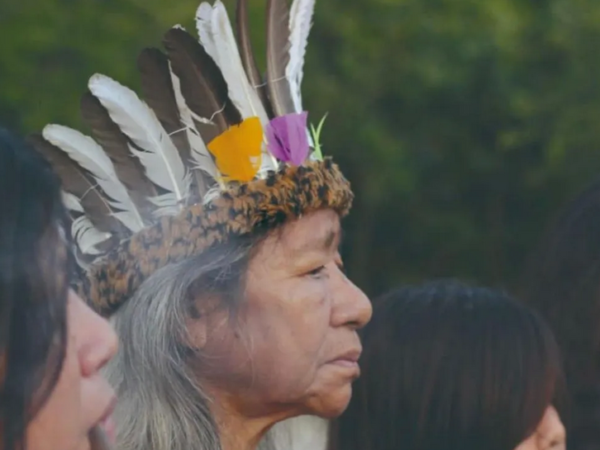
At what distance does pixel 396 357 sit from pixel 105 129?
2.54 ft

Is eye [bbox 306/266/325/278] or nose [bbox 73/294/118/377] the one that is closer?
nose [bbox 73/294/118/377]

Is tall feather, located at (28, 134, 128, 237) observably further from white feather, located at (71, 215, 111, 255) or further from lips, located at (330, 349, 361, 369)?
lips, located at (330, 349, 361, 369)

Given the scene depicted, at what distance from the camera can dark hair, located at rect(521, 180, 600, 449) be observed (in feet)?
10.8

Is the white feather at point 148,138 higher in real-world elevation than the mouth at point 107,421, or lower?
higher

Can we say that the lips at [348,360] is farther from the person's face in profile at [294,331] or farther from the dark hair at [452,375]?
the dark hair at [452,375]

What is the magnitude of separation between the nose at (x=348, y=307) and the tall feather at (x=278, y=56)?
0.38m

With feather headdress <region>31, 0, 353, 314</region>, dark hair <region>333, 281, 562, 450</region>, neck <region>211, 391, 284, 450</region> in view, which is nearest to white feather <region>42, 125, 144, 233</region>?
feather headdress <region>31, 0, 353, 314</region>

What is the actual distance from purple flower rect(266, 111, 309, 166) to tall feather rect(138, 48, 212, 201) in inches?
7.0

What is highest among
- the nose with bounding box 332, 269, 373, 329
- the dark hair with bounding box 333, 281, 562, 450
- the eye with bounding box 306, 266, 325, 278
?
the eye with bounding box 306, 266, 325, 278

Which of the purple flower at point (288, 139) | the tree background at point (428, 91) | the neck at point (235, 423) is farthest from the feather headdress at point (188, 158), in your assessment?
the tree background at point (428, 91)

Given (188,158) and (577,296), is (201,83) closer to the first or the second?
(188,158)

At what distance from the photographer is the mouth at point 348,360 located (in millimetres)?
2510

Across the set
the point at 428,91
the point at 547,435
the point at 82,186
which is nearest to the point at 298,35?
the point at 82,186

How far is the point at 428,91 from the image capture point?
554cm
